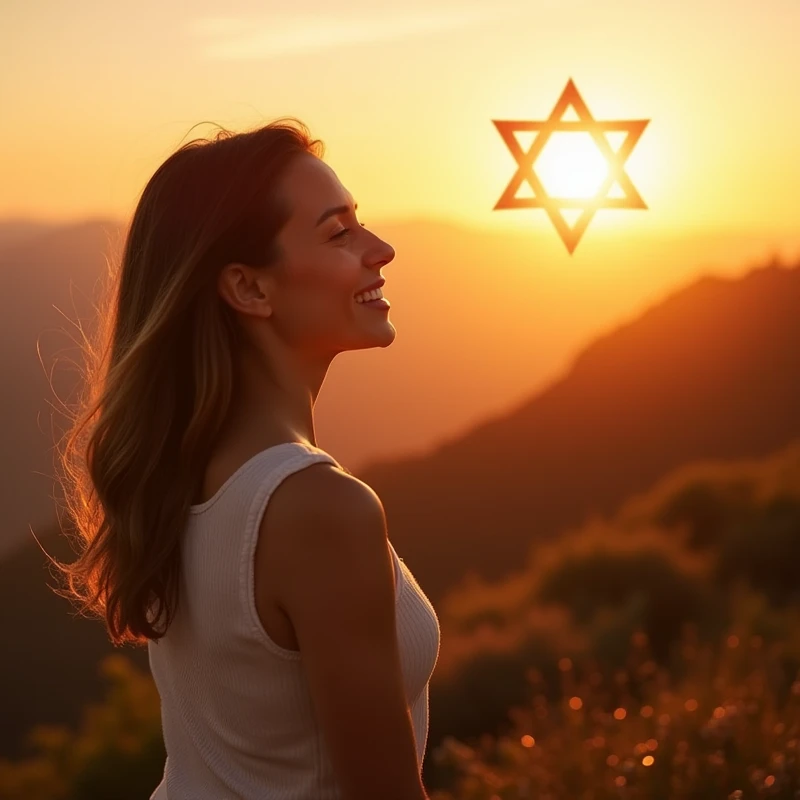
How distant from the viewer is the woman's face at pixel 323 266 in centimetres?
184

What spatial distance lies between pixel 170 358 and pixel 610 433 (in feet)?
33.4

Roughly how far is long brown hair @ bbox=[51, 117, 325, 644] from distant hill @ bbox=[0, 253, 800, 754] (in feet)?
23.2

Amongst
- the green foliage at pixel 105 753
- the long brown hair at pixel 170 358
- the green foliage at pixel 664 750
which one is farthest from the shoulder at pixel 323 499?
→ the green foliage at pixel 105 753

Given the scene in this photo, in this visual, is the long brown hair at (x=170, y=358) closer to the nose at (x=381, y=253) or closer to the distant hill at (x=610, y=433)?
the nose at (x=381, y=253)

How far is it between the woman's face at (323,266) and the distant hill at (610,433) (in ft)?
23.6

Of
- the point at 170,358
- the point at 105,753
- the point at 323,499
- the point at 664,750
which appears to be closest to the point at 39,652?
the point at 105,753

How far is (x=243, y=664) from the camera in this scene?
5.24ft

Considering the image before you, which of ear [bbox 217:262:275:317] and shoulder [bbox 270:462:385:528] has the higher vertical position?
ear [bbox 217:262:275:317]

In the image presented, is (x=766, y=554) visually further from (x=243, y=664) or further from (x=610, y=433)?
(x=243, y=664)

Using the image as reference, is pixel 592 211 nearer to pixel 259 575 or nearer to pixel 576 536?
pixel 259 575

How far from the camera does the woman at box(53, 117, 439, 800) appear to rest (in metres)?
1.46

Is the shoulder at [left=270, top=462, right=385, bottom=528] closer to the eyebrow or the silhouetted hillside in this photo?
the eyebrow

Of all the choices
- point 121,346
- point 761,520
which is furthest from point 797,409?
point 121,346

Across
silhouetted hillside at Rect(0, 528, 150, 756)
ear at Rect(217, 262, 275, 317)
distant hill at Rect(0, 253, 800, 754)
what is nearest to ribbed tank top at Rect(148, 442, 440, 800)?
ear at Rect(217, 262, 275, 317)
